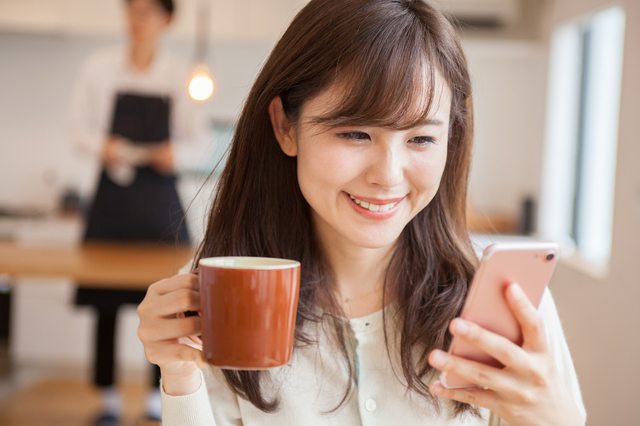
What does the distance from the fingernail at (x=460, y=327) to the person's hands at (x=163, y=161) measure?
6.83ft

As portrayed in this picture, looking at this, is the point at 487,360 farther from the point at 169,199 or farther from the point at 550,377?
the point at 169,199

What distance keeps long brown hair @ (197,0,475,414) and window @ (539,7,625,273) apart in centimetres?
198

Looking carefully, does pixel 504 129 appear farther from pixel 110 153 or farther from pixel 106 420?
pixel 106 420

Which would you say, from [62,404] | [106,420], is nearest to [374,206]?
[106,420]

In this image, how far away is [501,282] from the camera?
0.61 meters

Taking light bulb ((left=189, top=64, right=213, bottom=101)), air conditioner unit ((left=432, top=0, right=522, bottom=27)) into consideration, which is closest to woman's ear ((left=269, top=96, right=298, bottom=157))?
light bulb ((left=189, top=64, right=213, bottom=101))

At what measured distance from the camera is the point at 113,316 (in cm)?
265

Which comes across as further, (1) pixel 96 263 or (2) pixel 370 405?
(1) pixel 96 263

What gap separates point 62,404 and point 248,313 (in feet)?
9.21

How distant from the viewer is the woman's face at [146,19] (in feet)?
8.60

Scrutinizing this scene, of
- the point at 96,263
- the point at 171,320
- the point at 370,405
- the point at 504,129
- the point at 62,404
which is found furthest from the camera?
Result: the point at 504,129

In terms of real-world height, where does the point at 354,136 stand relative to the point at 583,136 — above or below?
below

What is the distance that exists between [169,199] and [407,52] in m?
1.88

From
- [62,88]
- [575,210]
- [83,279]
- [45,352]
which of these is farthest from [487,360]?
[62,88]
